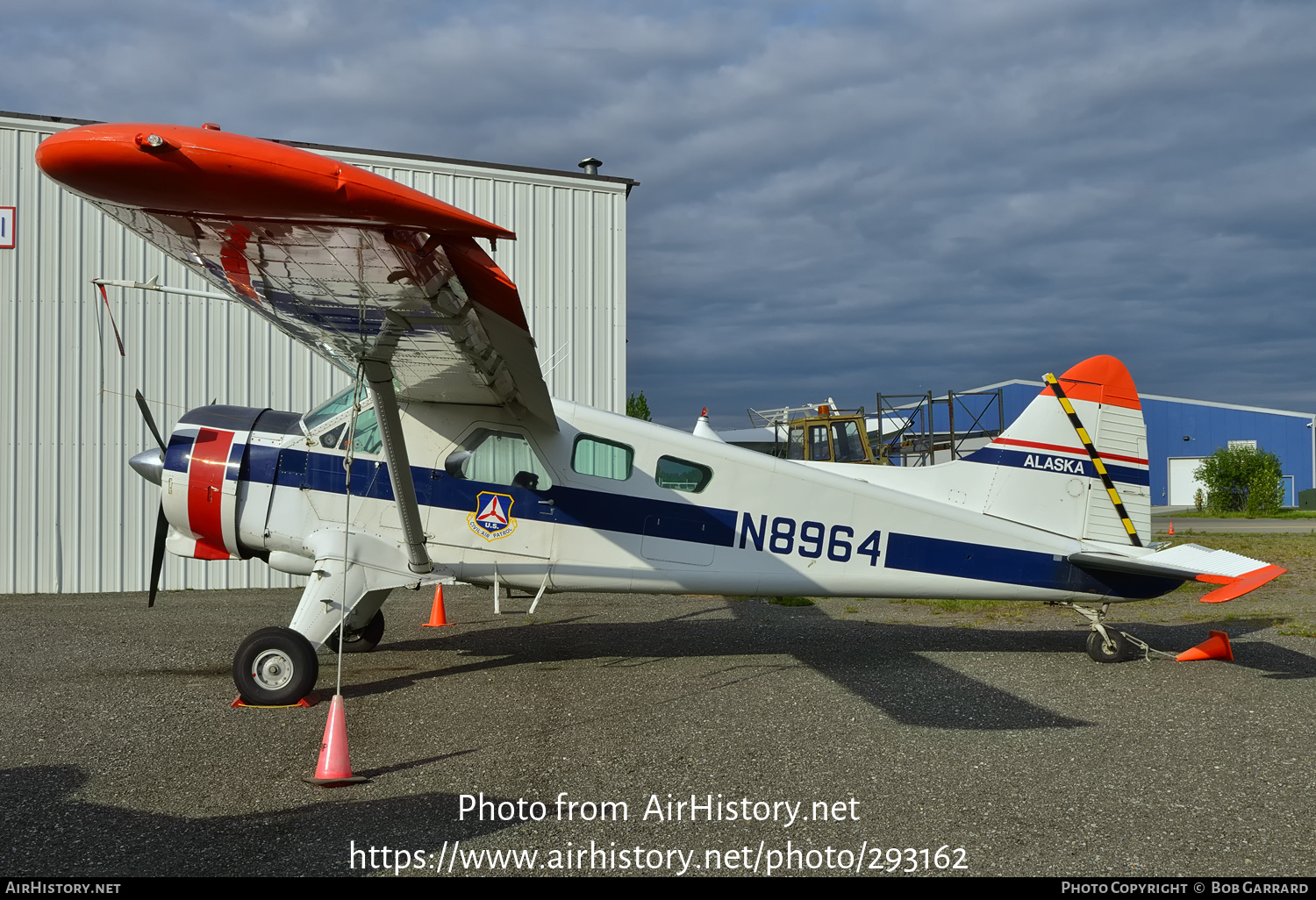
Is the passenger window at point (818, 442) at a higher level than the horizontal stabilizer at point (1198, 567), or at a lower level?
higher

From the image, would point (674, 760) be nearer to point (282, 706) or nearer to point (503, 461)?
point (282, 706)

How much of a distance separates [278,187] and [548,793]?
9.48ft

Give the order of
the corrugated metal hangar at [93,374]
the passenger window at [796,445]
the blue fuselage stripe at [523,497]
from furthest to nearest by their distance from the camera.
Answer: the passenger window at [796,445] → the corrugated metal hangar at [93,374] → the blue fuselage stripe at [523,497]

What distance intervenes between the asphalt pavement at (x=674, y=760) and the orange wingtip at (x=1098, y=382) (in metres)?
2.26

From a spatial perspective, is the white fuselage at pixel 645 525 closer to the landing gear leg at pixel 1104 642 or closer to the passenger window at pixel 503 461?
the passenger window at pixel 503 461

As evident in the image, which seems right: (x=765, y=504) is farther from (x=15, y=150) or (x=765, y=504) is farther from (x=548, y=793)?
(x=15, y=150)

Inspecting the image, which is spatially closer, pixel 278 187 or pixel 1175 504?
pixel 278 187

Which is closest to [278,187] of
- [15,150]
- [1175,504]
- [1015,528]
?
[1015,528]

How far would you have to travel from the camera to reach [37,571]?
12383 millimetres

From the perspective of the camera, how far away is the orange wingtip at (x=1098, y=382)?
303 inches

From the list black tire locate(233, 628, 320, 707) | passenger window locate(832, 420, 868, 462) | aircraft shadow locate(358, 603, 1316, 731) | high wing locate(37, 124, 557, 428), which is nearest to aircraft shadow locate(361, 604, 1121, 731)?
aircraft shadow locate(358, 603, 1316, 731)

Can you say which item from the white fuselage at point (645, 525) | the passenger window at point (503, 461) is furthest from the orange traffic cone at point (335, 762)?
the passenger window at point (503, 461)

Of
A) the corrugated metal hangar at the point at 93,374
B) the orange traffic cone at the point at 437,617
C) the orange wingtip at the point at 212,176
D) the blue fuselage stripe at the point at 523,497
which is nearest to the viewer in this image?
the orange wingtip at the point at 212,176

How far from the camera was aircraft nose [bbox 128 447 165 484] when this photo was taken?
6.86 meters
